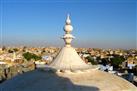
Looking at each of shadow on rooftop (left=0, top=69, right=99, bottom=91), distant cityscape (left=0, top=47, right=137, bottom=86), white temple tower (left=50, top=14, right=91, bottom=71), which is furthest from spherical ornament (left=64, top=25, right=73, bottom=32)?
shadow on rooftop (left=0, top=69, right=99, bottom=91)

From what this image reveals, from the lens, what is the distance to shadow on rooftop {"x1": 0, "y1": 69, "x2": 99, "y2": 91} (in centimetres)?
624

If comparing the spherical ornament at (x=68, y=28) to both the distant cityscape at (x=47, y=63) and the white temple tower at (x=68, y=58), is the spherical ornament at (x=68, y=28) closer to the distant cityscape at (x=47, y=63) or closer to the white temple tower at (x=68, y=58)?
the white temple tower at (x=68, y=58)

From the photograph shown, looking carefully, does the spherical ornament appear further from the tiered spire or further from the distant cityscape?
the distant cityscape

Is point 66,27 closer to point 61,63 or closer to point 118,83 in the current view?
point 61,63

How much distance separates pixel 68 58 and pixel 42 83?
1.03m

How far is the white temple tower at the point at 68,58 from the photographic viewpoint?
707 cm

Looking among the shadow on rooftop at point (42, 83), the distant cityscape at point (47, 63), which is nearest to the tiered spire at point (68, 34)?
the distant cityscape at point (47, 63)

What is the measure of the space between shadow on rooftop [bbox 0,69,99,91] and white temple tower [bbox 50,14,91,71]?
1.03ft

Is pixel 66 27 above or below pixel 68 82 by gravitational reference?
above

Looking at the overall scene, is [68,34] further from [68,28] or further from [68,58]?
[68,58]

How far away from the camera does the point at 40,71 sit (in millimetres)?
7238

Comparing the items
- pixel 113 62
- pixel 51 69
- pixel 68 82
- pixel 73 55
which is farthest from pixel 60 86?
pixel 113 62

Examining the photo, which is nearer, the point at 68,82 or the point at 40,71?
the point at 68,82

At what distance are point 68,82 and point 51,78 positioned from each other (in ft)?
1.25
